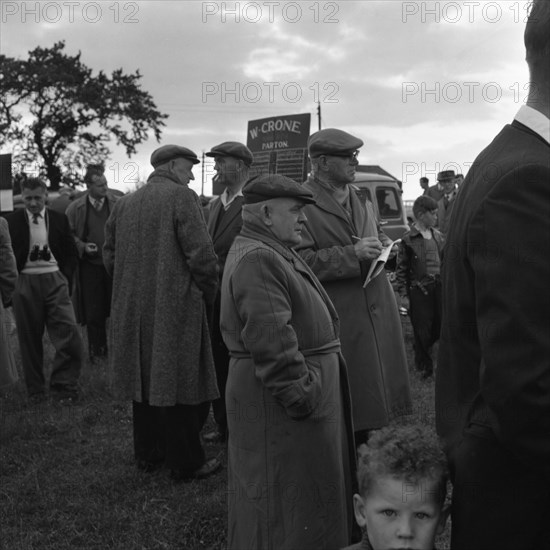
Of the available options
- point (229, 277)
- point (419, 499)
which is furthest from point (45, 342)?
point (419, 499)

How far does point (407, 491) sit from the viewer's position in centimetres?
193

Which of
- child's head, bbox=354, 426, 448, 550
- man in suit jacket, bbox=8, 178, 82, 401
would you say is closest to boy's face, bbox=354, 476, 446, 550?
child's head, bbox=354, 426, 448, 550

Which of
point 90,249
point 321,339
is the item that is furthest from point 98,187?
point 321,339

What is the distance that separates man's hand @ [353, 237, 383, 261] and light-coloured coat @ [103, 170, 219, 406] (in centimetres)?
100

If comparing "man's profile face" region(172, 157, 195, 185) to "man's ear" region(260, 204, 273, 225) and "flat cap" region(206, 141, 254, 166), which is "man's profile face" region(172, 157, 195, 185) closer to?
"flat cap" region(206, 141, 254, 166)

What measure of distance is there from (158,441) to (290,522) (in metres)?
2.31

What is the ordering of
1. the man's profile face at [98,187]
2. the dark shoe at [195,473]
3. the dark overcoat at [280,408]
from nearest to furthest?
the dark overcoat at [280,408]
the dark shoe at [195,473]
the man's profile face at [98,187]

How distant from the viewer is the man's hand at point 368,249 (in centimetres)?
403

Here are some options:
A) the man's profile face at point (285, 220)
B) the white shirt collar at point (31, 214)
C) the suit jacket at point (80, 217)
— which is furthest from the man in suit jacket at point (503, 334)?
the suit jacket at point (80, 217)

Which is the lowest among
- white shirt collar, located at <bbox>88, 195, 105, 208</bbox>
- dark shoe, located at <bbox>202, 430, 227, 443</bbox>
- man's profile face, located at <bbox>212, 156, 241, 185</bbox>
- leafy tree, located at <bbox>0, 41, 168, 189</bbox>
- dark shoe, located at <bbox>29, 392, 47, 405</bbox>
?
dark shoe, located at <bbox>202, 430, 227, 443</bbox>

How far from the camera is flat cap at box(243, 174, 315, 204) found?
129 inches

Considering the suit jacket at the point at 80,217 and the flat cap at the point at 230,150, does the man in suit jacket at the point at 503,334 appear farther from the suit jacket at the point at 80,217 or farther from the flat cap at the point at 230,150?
the suit jacket at the point at 80,217

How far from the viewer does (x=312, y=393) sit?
9.87ft

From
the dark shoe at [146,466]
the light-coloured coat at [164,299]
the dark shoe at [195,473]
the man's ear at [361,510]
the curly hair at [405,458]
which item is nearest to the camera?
the curly hair at [405,458]
